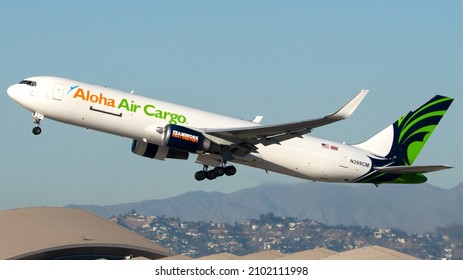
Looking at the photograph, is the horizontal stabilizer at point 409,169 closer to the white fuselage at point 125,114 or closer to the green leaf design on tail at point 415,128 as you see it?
the green leaf design on tail at point 415,128

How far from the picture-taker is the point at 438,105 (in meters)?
70.4

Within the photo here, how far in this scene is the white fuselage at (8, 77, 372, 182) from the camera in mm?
56062

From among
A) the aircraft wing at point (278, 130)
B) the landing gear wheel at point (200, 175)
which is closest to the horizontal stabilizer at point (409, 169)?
the aircraft wing at point (278, 130)

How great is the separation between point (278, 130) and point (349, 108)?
5.15 meters

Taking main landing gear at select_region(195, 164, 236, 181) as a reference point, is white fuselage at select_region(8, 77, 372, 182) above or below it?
above

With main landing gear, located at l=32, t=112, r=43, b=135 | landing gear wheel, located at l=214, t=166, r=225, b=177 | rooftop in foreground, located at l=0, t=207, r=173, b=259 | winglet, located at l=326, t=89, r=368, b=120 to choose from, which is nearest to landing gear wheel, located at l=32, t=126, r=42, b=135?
main landing gear, located at l=32, t=112, r=43, b=135

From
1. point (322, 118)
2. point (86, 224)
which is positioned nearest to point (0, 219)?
point (86, 224)

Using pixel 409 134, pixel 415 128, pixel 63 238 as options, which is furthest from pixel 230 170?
pixel 63 238

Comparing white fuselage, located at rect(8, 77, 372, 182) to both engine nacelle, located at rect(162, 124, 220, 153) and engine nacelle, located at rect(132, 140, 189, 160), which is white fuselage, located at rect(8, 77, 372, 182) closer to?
engine nacelle, located at rect(162, 124, 220, 153)

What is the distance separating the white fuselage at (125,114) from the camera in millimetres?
56062

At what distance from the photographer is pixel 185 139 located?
57.1 m

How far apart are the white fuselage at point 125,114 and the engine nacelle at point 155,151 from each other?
3817 millimetres

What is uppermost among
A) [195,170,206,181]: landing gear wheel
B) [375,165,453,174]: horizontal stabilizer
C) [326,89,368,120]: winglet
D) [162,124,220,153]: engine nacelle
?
[326,89,368,120]: winglet

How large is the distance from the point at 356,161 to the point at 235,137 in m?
9.10
